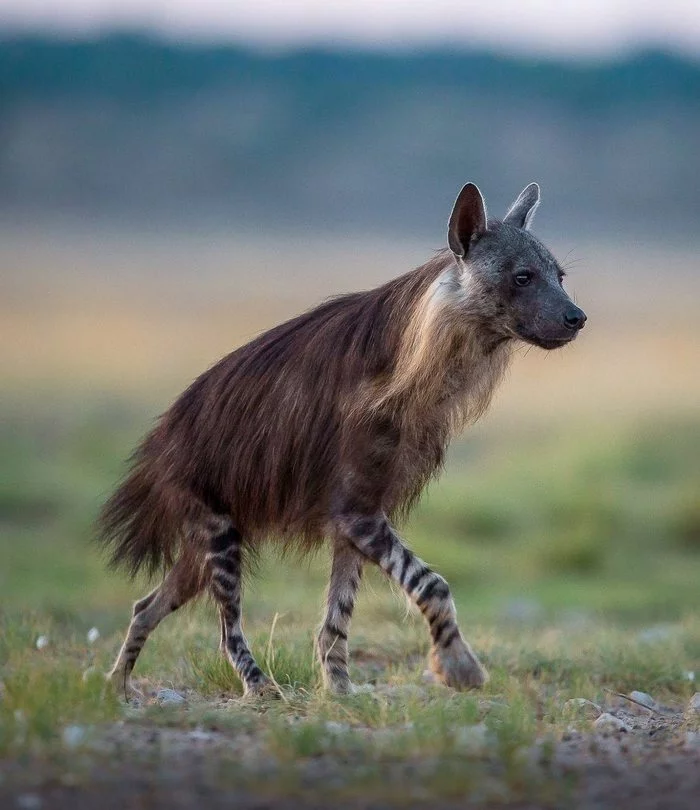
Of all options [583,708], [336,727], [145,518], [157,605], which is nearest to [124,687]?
[157,605]

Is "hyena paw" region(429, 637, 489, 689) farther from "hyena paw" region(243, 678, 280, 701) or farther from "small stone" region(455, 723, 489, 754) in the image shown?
"small stone" region(455, 723, 489, 754)

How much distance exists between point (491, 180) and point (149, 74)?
37700 millimetres

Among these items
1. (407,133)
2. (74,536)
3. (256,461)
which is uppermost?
(407,133)

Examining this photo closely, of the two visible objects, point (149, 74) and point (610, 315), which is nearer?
point (610, 315)

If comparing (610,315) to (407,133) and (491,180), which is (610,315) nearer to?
(491,180)

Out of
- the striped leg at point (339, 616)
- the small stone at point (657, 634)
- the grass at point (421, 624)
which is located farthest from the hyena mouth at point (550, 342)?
the small stone at point (657, 634)

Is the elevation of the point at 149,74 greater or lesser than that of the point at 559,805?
greater

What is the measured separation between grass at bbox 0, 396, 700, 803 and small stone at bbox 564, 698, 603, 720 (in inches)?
3.9

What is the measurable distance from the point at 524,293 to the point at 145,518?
82.9 inches

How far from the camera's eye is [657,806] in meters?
4.86

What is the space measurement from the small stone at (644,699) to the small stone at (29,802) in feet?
11.3

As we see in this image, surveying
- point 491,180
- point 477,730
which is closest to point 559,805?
point 477,730

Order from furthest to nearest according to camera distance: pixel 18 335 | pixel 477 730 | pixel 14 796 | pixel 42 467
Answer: pixel 18 335 → pixel 42 467 → pixel 477 730 → pixel 14 796

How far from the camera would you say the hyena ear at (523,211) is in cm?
753
